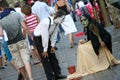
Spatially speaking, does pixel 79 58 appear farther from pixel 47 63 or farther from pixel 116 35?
pixel 116 35

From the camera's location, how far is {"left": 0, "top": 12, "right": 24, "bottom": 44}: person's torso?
1001 cm

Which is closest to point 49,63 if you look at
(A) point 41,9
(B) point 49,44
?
(B) point 49,44

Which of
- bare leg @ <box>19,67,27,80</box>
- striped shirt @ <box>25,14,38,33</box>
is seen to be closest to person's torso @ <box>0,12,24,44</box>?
bare leg @ <box>19,67,27,80</box>

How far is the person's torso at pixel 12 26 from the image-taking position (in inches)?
394

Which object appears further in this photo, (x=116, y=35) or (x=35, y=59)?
(x=116, y=35)

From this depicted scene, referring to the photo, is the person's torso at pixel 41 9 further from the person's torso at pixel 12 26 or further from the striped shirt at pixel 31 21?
the person's torso at pixel 12 26

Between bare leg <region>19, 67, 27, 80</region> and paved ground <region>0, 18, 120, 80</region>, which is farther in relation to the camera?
bare leg <region>19, 67, 27, 80</region>

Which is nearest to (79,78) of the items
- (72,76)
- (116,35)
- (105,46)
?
(72,76)

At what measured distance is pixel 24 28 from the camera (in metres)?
10.0

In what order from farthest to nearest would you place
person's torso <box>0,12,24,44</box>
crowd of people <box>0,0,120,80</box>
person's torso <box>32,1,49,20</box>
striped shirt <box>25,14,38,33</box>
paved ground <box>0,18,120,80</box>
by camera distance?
1. person's torso <box>32,1,49,20</box>
2. striped shirt <box>25,14,38,33</box>
3. person's torso <box>0,12,24,44</box>
4. crowd of people <box>0,0,120,80</box>
5. paved ground <box>0,18,120,80</box>

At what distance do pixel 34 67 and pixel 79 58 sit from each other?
3.31 m

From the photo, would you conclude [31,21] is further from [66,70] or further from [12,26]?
[12,26]

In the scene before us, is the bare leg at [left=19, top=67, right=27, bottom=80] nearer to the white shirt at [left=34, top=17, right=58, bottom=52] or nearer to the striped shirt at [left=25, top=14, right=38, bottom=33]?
the white shirt at [left=34, top=17, right=58, bottom=52]

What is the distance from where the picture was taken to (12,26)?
1001cm
